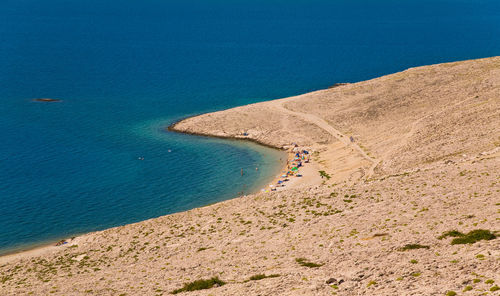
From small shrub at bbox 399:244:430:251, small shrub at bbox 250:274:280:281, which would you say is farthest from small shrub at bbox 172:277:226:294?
small shrub at bbox 399:244:430:251

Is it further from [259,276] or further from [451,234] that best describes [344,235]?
[259,276]

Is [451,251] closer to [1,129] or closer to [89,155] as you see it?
[89,155]

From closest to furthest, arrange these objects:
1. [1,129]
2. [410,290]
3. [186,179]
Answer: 1. [410,290]
2. [186,179]
3. [1,129]

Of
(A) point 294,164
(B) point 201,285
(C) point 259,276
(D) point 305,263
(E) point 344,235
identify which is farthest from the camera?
(A) point 294,164

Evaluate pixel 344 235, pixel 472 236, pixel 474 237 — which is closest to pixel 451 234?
pixel 472 236

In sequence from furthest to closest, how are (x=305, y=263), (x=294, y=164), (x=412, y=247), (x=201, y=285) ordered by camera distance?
(x=294, y=164)
(x=305, y=263)
(x=201, y=285)
(x=412, y=247)

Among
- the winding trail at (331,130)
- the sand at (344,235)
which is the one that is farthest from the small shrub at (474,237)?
the winding trail at (331,130)

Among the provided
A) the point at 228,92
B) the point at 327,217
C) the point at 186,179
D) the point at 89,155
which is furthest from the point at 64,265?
the point at 228,92

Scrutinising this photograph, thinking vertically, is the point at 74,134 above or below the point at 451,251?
above
